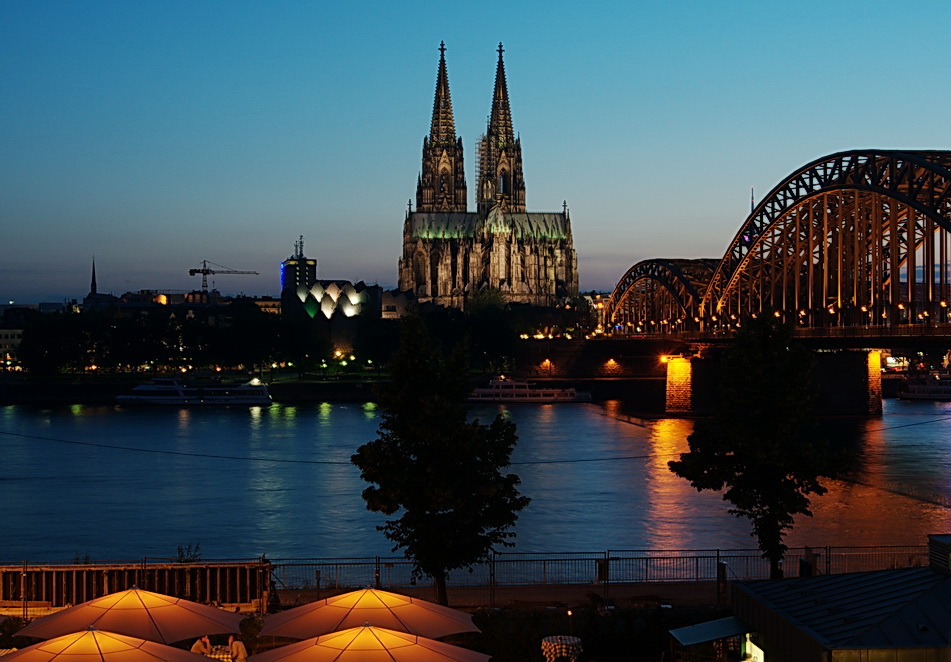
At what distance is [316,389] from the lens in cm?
12356

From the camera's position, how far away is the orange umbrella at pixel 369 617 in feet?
60.1

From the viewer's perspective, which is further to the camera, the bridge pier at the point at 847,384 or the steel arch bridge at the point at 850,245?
the bridge pier at the point at 847,384

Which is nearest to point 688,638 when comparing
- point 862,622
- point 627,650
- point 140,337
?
point 627,650

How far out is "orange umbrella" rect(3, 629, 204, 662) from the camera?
15.5 m

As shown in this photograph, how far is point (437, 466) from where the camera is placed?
84.8 feet

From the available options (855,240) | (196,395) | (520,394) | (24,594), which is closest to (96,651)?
(24,594)

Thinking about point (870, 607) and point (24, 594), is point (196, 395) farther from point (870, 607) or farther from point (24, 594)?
point (870, 607)

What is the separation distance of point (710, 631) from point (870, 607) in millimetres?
2887

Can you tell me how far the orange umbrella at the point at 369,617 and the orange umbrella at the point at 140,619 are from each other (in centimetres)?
85

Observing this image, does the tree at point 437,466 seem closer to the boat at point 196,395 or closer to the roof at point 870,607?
the roof at point 870,607

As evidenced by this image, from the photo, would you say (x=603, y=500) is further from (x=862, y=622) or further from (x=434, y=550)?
(x=862, y=622)

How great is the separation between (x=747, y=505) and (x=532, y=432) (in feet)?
187

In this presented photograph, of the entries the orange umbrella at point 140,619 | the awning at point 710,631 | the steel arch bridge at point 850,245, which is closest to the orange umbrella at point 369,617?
the orange umbrella at point 140,619

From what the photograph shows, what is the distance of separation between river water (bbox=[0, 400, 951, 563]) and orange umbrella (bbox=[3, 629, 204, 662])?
22385mm
